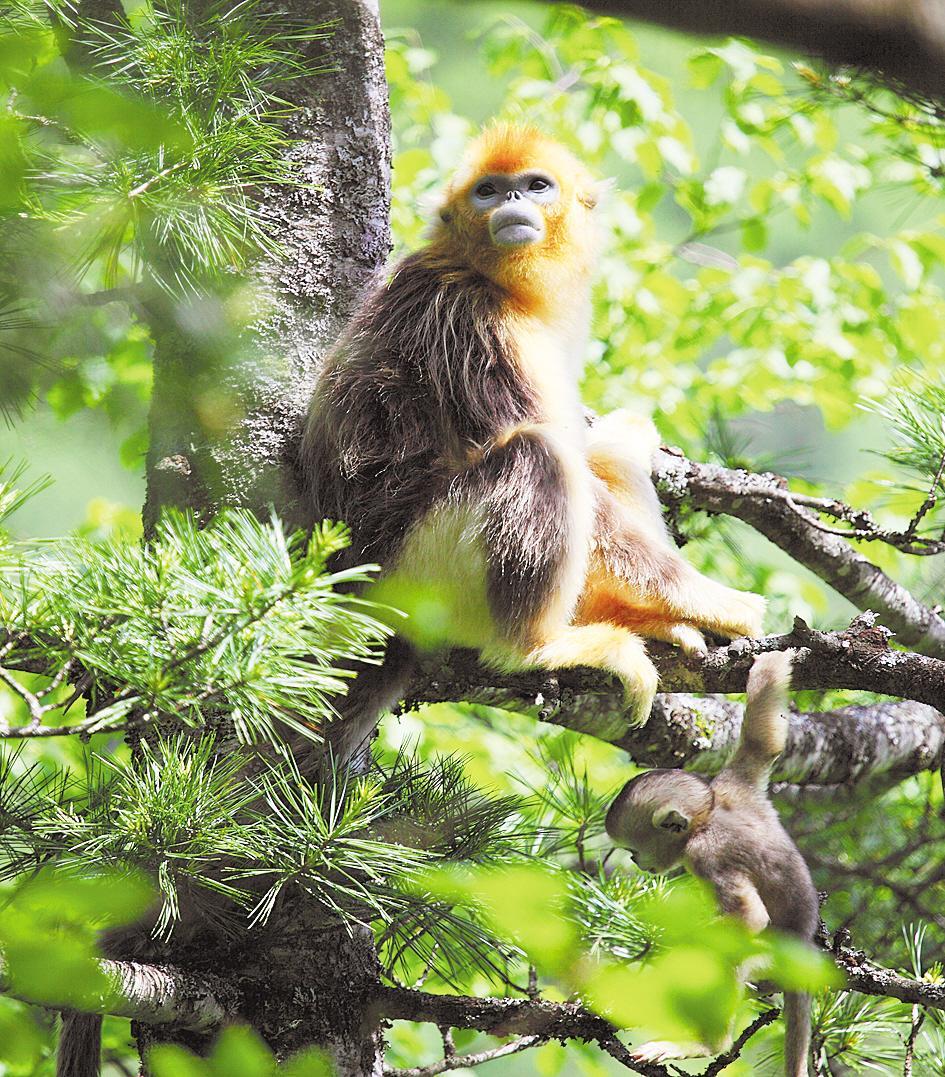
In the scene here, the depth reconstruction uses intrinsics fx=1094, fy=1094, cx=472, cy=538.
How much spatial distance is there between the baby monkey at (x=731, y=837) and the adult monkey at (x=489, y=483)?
31cm

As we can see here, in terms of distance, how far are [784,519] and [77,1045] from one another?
206 cm

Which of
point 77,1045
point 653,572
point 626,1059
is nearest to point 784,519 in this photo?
point 653,572

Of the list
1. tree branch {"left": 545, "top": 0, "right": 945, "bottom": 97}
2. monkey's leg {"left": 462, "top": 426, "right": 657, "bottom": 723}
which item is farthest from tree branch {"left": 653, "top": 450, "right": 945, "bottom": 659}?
tree branch {"left": 545, "top": 0, "right": 945, "bottom": 97}

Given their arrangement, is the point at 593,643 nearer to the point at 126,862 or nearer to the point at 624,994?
the point at 126,862

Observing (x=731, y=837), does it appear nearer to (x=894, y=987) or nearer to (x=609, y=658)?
(x=609, y=658)

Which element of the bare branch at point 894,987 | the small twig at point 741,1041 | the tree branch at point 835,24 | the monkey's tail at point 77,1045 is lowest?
the monkey's tail at point 77,1045

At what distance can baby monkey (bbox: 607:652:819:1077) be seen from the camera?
2.64 meters

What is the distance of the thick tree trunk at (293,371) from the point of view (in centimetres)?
194

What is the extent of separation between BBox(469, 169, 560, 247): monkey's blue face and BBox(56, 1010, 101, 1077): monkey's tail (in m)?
1.88

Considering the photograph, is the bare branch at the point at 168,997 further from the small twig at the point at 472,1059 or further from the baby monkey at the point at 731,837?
the baby monkey at the point at 731,837

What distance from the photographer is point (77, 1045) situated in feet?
6.16

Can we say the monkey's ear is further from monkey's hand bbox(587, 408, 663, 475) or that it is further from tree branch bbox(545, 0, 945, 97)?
tree branch bbox(545, 0, 945, 97)

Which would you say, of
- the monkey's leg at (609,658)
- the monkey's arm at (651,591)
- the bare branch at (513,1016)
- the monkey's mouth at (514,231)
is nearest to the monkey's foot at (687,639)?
the monkey's arm at (651,591)

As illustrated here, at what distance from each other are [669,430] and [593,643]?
8.77ft
